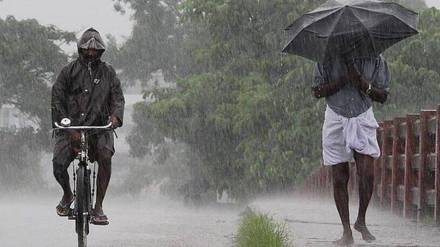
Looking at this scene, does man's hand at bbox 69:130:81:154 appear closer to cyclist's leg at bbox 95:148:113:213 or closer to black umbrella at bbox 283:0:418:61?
cyclist's leg at bbox 95:148:113:213

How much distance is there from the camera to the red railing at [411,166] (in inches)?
406

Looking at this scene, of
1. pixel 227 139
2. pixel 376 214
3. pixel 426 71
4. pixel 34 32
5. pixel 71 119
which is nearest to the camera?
Answer: pixel 71 119

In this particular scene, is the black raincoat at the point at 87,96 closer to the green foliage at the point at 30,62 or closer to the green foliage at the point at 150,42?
the green foliage at the point at 30,62

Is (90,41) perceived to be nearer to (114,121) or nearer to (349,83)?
(114,121)

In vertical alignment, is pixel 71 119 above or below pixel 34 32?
below

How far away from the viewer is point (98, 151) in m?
8.10

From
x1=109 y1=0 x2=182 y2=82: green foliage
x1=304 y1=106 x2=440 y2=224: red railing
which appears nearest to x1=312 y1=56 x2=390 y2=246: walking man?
x1=304 y1=106 x2=440 y2=224: red railing

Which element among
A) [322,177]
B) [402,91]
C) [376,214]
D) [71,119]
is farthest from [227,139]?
[71,119]

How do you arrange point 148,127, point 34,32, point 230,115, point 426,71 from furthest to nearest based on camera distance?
point 148,127
point 34,32
point 230,115
point 426,71

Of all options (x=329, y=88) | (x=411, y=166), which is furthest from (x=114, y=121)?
(x=411, y=166)

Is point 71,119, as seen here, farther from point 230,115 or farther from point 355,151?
point 230,115

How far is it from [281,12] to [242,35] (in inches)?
55.2

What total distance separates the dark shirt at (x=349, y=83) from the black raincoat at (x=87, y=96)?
1628 millimetres

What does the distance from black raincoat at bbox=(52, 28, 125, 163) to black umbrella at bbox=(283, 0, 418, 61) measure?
4.67 feet
